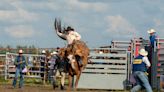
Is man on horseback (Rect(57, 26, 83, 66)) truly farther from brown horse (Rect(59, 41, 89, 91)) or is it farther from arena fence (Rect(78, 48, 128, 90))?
arena fence (Rect(78, 48, 128, 90))

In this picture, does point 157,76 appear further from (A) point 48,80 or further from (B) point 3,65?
(B) point 3,65

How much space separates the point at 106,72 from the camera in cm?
2608

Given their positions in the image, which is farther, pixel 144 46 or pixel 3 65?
pixel 3 65

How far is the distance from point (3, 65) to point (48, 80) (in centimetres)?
351

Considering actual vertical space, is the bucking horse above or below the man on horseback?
below

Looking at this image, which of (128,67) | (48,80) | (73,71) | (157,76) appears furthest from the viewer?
(48,80)

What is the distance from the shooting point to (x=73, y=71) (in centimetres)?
2139

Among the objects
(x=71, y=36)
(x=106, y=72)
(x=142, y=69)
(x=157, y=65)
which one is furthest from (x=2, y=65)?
(x=142, y=69)

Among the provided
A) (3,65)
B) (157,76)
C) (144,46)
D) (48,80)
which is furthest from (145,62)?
(3,65)

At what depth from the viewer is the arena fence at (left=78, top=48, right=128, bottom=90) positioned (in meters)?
25.7

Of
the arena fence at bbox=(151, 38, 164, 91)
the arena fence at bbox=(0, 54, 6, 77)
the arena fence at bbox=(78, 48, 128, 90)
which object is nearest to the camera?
the arena fence at bbox=(151, 38, 164, 91)

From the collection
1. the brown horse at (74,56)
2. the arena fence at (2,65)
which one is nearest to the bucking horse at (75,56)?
the brown horse at (74,56)

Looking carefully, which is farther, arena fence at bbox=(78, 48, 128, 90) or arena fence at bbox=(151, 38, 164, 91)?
arena fence at bbox=(78, 48, 128, 90)

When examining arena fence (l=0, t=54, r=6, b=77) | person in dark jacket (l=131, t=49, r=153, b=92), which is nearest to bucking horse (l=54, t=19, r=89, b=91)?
person in dark jacket (l=131, t=49, r=153, b=92)
